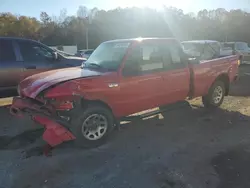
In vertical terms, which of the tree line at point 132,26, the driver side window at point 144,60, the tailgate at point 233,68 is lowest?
the tailgate at point 233,68

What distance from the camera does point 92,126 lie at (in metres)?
4.71

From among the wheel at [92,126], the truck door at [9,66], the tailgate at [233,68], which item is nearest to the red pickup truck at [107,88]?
the wheel at [92,126]

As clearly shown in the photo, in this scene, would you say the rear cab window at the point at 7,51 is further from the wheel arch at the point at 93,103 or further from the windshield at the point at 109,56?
the wheel arch at the point at 93,103

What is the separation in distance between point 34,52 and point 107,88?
381 cm

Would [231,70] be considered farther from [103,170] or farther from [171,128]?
[103,170]

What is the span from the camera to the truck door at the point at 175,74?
5781 mm

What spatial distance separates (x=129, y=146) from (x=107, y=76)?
1.31 meters

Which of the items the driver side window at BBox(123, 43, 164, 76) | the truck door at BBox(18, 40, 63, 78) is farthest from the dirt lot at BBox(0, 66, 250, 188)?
the truck door at BBox(18, 40, 63, 78)

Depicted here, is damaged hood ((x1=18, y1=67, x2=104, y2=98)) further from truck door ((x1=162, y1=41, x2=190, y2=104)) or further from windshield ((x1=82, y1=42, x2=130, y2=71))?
truck door ((x1=162, y1=41, x2=190, y2=104))

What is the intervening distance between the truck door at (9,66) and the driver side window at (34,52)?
227mm

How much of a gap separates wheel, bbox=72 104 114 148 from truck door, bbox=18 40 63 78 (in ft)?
11.7

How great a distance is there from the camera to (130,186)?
3471 mm

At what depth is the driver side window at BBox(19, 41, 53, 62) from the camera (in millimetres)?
7460

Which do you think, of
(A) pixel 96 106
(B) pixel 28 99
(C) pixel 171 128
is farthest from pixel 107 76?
(C) pixel 171 128
